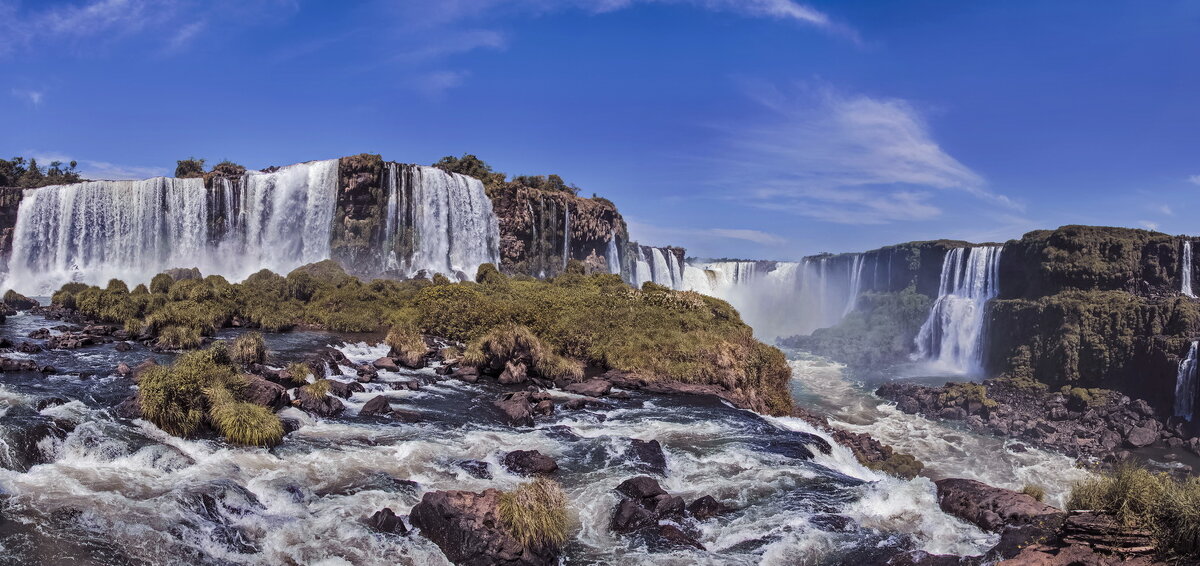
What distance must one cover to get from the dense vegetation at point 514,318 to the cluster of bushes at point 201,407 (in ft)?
27.0

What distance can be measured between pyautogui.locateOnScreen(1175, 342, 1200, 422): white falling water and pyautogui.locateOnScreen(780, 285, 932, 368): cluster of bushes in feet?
58.6

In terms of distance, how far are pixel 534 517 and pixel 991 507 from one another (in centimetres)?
736

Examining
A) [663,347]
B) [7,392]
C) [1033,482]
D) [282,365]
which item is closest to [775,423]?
[663,347]

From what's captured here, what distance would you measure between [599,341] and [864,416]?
14126 mm

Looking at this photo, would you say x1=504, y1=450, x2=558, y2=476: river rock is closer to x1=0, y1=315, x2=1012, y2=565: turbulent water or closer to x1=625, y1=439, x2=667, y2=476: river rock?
x1=0, y1=315, x2=1012, y2=565: turbulent water

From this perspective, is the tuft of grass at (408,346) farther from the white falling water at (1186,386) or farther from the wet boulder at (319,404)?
the white falling water at (1186,386)

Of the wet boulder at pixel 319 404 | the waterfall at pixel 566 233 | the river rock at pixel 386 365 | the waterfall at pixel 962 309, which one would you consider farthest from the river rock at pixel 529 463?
the waterfall at pixel 566 233

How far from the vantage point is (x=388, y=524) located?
934cm

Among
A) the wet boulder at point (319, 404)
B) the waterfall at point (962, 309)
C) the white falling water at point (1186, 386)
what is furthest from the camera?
the waterfall at point (962, 309)

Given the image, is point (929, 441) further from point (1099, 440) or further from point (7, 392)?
point (7, 392)

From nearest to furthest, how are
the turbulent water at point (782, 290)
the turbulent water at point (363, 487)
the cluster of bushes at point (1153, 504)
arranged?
the cluster of bushes at point (1153, 504) → the turbulent water at point (363, 487) → the turbulent water at point (782, 290)

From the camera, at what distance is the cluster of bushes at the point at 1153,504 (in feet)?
24.8

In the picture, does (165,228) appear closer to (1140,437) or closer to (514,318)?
(514,318)

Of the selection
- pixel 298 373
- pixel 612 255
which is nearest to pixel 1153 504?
pixel 298 373
